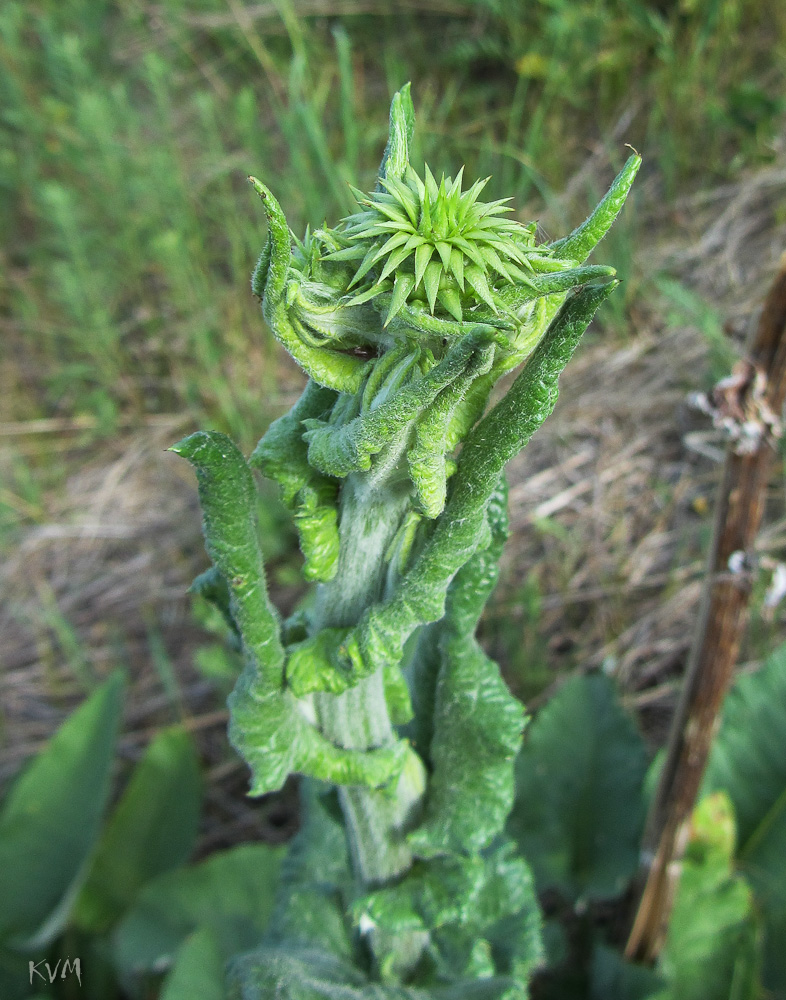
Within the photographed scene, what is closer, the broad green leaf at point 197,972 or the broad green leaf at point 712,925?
the broad green leaf at point 197,972

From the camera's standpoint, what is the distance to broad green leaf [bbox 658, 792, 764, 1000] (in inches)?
78.5

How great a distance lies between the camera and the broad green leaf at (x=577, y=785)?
2225 mm

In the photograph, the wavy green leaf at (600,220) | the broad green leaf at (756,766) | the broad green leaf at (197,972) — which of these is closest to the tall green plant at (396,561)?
the wavy green leaf at (600,220)

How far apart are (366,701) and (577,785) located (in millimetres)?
1305

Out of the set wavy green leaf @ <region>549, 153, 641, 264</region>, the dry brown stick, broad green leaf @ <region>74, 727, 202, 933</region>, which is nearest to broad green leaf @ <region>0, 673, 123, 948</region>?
broad green leaf @ <region>74, 727, 202, 933</region>

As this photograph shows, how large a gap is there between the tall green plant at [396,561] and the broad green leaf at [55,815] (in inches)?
42.1

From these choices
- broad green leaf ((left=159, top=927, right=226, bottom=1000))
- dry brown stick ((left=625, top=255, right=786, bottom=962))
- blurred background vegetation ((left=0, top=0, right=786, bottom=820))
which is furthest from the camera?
blurred background vegetation ((left=0, top=0, right=786, bottom=820))

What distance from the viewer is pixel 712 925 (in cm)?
208

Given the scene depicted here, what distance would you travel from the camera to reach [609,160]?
149 inches

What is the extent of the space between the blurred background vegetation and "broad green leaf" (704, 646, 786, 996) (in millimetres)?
429

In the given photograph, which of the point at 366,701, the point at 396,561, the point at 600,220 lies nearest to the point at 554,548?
the point at 366,701

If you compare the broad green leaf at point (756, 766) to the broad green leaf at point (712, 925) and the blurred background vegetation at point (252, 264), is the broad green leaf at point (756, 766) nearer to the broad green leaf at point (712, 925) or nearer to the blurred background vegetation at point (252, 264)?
the broad green leaf at point (712, 925)

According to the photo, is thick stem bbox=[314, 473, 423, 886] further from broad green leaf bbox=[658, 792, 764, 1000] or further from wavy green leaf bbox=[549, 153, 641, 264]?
broad green leaf bbox=[658, 792, 764, 1000]

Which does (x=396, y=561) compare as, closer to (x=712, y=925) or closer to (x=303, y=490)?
(x=303, y=490)
